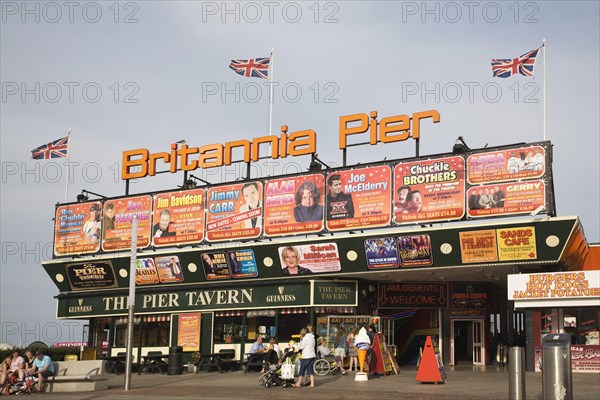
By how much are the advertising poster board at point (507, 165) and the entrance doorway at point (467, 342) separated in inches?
347

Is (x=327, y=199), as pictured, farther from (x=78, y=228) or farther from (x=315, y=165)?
(x=78, y=228)

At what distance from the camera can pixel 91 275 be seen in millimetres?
39094

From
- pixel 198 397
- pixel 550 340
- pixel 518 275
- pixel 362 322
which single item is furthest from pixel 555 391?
pixel 362 322

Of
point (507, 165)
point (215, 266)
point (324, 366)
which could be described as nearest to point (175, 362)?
point (215, 266)

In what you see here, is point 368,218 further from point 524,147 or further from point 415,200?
point 524,147

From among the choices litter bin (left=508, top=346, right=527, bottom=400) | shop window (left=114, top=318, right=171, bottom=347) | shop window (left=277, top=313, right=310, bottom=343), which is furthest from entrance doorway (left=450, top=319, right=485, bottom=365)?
litter bin (left=508, top=346, right=527, bottom=400)

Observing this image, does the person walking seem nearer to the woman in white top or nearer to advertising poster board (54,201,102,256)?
the woman in white top

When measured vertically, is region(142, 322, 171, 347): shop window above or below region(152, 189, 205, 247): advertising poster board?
below

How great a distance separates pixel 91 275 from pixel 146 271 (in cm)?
355

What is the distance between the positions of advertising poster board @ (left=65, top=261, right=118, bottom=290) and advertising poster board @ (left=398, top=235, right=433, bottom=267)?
15688 millimetres

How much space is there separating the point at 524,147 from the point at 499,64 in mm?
4041

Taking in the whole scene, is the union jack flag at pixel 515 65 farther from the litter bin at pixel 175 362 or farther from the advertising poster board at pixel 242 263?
the litter bin at pixel 175 362

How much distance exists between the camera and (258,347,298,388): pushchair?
23.6m

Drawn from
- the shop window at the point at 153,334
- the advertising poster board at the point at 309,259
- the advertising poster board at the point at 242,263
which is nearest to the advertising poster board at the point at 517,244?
the advertising poster board at the point at 309,259
